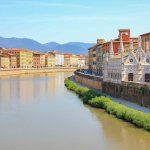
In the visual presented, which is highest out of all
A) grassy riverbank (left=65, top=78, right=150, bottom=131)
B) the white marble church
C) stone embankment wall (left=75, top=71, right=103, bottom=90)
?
the white marble church

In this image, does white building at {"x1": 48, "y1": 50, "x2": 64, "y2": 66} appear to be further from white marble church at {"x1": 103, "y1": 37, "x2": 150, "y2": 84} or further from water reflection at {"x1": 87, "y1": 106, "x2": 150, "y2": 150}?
water reflection at {"x1": 87, "y1": 106, "x2": 150, "y2": 150}

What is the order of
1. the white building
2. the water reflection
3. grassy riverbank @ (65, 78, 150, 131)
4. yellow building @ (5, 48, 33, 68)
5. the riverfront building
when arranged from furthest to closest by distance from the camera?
the white building < the riverfront building < yellow building @ (5, 48, 33, 68) < grassy riverbank @ (65, 78, 150, 131) < the water reflection

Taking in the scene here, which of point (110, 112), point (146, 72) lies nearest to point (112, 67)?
point (146, 72)

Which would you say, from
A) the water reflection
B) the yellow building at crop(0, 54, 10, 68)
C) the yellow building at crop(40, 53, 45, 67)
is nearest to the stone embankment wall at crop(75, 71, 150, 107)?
the water reflection

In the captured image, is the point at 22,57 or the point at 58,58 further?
the point at 58,58

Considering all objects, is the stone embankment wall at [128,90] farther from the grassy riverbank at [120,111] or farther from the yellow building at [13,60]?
the yellow building at [13,60]

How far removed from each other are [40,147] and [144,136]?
17.5ft

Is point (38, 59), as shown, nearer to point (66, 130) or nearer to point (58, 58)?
point (58, 58)

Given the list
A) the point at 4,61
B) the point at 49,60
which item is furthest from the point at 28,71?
the point at 49,60

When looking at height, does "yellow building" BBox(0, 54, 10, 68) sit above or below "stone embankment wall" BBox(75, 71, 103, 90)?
above

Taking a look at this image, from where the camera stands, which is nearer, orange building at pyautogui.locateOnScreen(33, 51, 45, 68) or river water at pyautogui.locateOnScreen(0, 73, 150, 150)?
river water at pyautogui.locateOnScreen(0, 73, 150, 150)

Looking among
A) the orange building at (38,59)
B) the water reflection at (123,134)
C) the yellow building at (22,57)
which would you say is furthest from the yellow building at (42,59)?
the water reflection at (123,134)

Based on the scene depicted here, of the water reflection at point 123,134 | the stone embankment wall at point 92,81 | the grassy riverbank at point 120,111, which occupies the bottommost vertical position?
the water reflection at point 123,134

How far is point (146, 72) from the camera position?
34.5 m
